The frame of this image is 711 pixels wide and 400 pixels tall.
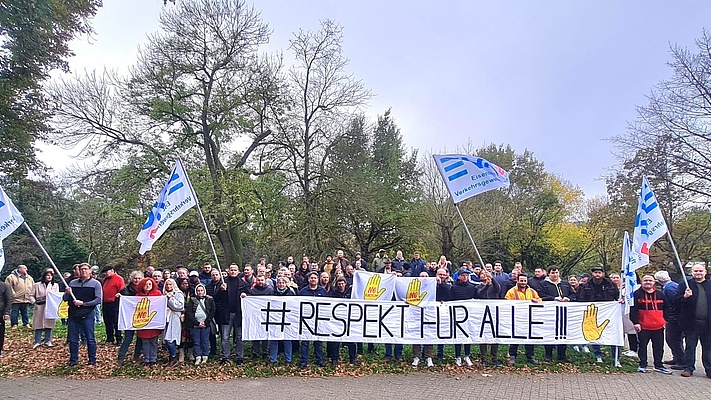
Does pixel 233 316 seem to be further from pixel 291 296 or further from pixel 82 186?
pixel 82 186

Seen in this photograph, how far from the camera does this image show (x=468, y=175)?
10.8m

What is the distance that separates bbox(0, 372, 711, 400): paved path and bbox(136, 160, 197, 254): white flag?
2.72 m

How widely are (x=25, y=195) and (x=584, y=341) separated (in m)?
32.6

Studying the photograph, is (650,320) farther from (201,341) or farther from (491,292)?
(201,341)

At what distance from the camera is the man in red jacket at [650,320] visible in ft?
29.2

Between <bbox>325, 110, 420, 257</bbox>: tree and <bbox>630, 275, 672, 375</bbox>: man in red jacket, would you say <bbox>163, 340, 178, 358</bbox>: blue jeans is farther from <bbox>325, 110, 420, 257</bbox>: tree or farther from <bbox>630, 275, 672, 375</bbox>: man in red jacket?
<bbox>325, 110, 420, 257</bbox>: tree

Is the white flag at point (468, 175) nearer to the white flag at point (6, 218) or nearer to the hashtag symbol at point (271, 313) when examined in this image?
the hashtag symbol at point (271, 313)

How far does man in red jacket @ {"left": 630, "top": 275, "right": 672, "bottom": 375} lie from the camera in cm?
890

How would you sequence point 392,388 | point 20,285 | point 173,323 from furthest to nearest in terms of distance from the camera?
1. point 20,285
2. point 173,323
3. point 392,388

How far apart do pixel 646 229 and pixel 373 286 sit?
5255 mm

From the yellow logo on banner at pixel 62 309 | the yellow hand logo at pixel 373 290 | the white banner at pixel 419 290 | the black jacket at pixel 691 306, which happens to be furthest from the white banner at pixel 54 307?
the black jacket at pixel 691 306

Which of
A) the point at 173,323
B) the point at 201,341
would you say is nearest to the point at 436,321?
the point at 201,341

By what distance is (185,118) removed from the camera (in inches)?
860

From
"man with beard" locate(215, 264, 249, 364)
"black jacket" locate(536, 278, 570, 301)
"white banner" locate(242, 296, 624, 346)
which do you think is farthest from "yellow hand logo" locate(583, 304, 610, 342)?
"man with beard" locate(215, 264, 249, 364)
